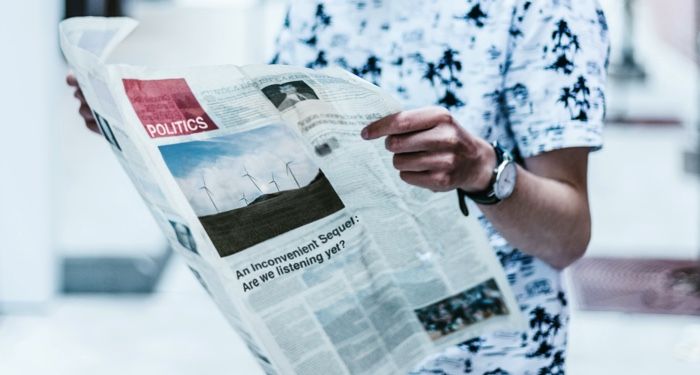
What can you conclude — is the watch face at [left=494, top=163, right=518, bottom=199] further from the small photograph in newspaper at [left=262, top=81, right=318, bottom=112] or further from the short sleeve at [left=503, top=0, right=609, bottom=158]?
the small photograph in newspaper at [left=262, top=81, right=318, bottom=112]

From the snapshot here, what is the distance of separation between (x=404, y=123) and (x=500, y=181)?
0.15 metres

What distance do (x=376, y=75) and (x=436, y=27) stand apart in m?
0.09

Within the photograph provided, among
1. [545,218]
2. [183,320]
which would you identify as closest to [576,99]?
[545,218]

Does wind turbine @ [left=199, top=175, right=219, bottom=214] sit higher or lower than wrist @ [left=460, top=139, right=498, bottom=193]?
lower

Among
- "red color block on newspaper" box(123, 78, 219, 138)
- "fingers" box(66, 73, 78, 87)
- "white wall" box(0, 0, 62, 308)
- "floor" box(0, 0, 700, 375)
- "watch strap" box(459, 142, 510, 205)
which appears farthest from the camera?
"white wall" box(0, 0, 62, 308)

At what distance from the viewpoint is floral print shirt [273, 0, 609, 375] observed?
1.15 meters

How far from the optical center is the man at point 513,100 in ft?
3.74

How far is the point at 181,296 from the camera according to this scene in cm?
388

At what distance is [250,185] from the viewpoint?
1014mm

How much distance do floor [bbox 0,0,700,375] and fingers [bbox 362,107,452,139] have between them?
7.86 feet

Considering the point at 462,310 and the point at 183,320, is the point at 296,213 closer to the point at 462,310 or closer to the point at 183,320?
the point at 462,310

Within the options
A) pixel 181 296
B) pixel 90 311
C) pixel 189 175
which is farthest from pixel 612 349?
pixel 189 175

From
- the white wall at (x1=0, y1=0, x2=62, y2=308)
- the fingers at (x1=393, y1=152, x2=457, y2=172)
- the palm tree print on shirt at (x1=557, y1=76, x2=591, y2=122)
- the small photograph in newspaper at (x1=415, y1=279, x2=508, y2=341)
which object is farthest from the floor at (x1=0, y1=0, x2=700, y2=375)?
the fingers at (x1=393, y1=152, x2=457, y2=172)

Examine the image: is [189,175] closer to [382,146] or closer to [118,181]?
[382,146]
